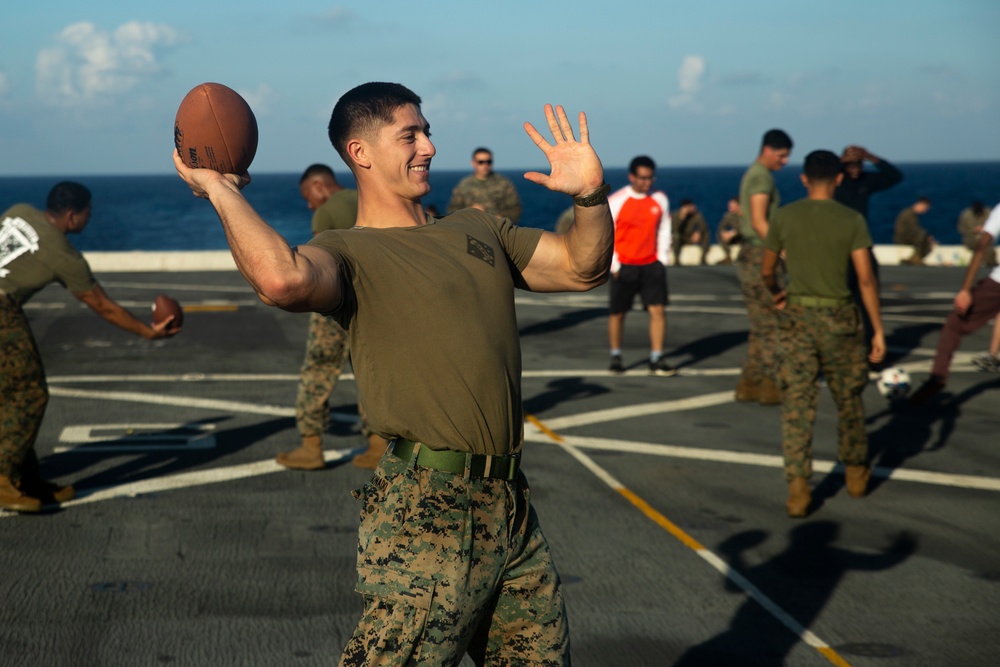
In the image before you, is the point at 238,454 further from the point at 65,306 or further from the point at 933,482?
the point at 65,306

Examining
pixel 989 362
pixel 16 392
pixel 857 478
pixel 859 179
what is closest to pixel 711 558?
pixel 857 478

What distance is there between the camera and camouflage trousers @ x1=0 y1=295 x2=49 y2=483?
7074mm

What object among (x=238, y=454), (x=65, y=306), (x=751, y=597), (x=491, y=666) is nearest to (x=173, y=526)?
(x=238, y=454)

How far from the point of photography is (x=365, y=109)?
3354 mm

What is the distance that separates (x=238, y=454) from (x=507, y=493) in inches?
230

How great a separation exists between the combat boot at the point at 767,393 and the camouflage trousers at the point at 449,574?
7836 mm

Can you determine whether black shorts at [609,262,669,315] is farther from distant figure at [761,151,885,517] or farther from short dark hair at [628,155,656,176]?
distant figure at [761,151,885,517]

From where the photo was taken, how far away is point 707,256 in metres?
28.0

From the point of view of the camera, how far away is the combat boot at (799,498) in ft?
23.6

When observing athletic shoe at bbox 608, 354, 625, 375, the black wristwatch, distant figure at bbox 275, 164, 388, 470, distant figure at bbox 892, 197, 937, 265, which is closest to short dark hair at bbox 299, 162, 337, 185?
distant figure at bbox 275, 164, 388, 470

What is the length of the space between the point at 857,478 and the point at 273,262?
5835mm

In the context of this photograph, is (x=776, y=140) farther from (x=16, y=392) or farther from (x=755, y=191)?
(x=16, y=392)

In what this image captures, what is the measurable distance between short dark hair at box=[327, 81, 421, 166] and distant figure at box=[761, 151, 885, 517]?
463 cm

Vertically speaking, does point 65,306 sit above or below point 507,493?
below
